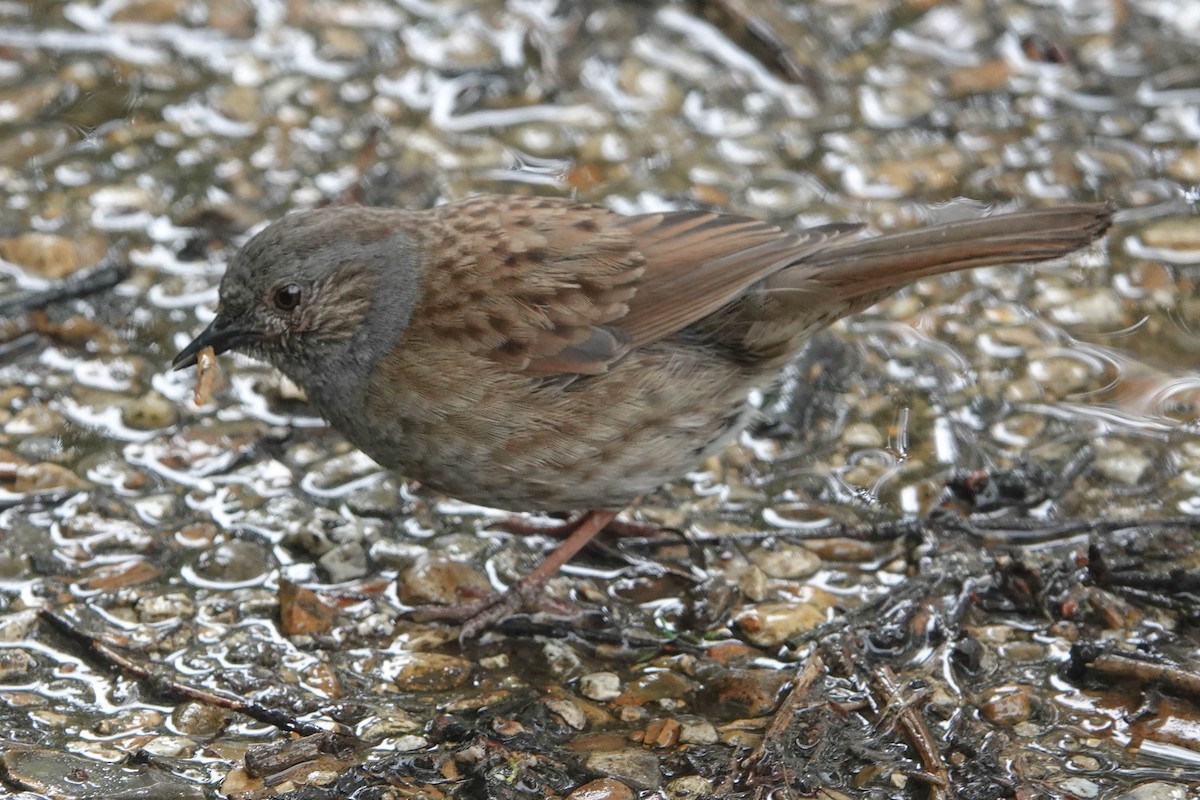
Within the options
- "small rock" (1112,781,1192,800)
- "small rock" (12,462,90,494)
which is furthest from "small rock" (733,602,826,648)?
"small rock" (12,462,90,494)

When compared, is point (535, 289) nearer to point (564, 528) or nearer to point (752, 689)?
point (564, 528)

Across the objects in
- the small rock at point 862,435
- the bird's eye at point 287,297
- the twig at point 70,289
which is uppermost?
the bird's eye at point 287,297

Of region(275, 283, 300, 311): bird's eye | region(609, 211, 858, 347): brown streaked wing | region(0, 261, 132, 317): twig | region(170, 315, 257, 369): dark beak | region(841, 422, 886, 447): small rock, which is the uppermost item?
region(609, 211, 858, 347): brown streaked wing

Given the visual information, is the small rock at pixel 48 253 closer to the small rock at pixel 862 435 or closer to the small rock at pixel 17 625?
the small rock at pixel 17 625

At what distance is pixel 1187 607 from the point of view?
392 cm

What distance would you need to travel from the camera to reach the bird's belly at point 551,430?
13.1 ft

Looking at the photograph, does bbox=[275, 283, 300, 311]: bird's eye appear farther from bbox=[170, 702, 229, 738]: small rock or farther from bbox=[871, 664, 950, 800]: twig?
bbox=[871, 664, 950, 800]: twig

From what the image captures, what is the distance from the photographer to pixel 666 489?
4.72 meters

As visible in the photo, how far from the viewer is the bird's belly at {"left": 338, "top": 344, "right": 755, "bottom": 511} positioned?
3.98 metres

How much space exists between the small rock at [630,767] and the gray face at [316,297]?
135 centimetres

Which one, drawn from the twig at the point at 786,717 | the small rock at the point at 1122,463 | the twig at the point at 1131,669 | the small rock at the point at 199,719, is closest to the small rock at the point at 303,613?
the small rock at the point at 199,719

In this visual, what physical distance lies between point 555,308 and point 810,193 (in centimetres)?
200

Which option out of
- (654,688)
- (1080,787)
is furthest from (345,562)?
(1080,787)

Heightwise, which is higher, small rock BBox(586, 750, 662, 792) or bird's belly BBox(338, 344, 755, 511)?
bird's belly BBox(338, 344, 755, 511)
